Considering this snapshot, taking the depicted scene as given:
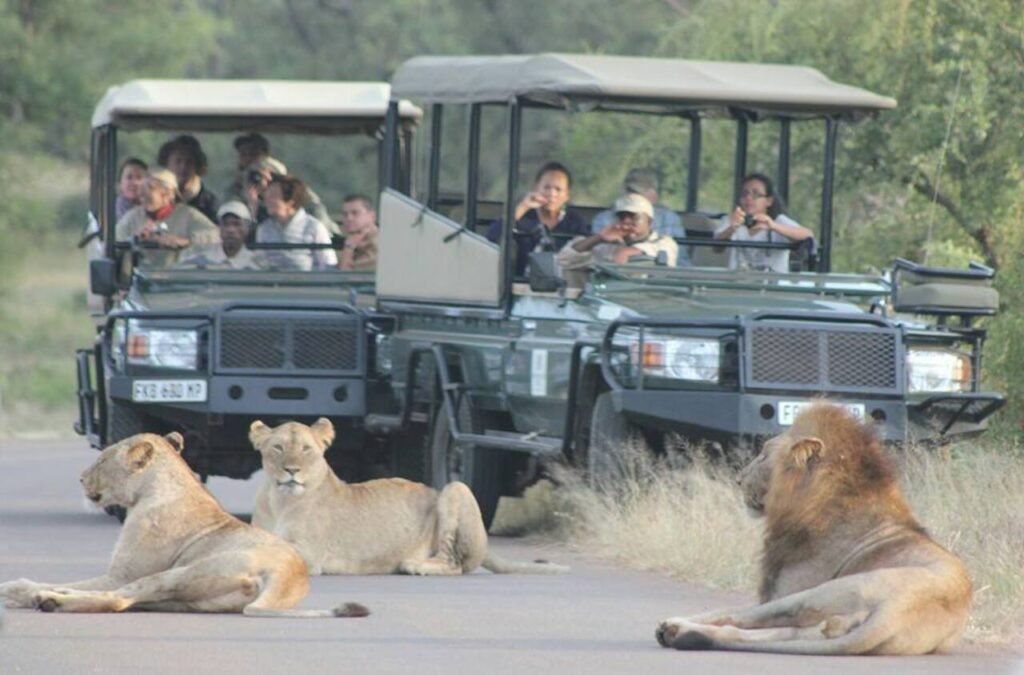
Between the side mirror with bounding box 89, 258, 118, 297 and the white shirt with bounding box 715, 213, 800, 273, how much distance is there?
4.17 m

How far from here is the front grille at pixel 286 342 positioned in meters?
16.9

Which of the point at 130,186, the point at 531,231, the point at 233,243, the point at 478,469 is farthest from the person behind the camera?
the point at 130,186

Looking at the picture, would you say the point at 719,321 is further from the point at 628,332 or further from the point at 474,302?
the point at 474,302

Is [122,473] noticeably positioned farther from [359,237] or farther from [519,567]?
[359,237]

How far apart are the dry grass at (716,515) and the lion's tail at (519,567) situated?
58cm

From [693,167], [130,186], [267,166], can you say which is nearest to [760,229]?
[693,167]

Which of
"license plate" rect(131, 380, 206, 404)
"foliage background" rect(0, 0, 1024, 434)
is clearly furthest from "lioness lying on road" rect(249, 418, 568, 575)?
→ "foliage background" rect(0, 0, 1024, 434)

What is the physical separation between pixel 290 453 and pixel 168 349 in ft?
12.3

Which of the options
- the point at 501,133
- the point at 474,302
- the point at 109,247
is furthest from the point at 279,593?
the point at 501,133

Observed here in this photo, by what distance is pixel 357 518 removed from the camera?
44.3ft

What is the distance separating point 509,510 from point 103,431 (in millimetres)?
2707

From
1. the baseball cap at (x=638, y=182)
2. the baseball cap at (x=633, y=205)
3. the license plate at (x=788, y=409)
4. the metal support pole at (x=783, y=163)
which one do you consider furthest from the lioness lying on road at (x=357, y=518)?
the metal support pole at (x=783, y=163)

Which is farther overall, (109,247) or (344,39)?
(344,39)

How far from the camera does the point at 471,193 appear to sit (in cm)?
1670
